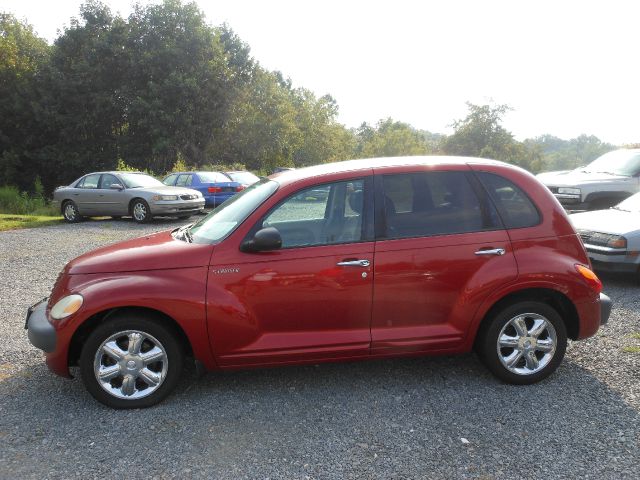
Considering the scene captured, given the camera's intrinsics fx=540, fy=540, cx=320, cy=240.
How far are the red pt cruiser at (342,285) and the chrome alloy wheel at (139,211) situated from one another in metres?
11.6

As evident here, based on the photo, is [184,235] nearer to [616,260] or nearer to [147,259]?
[147,259]

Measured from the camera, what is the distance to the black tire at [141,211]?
A: 1541 cm

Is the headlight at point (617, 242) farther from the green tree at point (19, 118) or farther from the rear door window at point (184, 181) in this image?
the green tree at point (19, 118)

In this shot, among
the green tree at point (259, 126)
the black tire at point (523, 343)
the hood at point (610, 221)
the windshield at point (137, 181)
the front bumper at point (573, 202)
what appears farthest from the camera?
the green tree at point (259, 126)

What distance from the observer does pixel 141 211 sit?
15.5m

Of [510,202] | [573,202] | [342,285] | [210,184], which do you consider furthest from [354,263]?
[210,184]

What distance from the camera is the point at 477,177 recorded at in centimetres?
423

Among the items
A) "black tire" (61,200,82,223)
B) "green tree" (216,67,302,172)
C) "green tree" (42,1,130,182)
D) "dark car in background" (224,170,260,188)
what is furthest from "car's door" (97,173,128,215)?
"green tree" (216,67,302,172)

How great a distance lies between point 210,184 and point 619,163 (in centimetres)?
1276

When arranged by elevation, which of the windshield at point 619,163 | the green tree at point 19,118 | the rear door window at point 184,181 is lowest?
the rear door window at point 184,181

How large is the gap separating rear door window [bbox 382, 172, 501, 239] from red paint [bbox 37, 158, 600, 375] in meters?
0.09

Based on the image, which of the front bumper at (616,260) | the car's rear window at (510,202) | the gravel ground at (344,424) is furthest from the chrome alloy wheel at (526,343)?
the front bumper at (616,260)

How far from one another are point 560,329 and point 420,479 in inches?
73.2

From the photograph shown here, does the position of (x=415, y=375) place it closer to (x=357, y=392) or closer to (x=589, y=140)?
(x=357, y=392)
